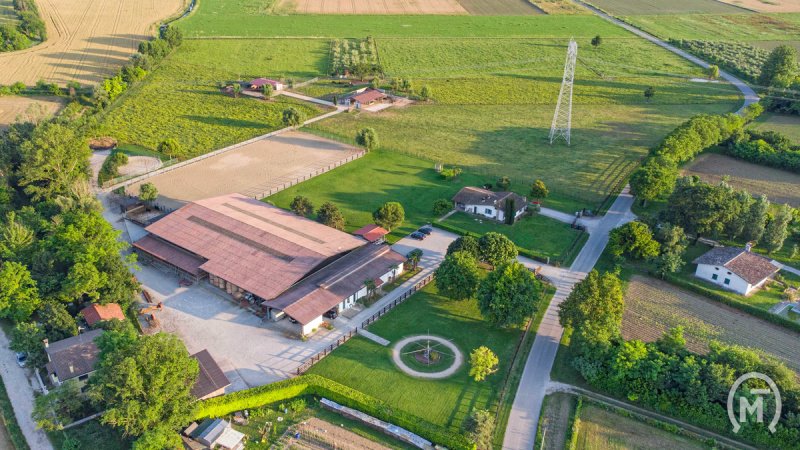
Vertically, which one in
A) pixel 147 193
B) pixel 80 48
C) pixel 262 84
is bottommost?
pixel 147 193

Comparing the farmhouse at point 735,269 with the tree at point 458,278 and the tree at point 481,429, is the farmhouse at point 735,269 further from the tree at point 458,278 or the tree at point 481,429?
the tree at point 481,429

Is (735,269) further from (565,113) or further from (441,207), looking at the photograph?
(565,113)

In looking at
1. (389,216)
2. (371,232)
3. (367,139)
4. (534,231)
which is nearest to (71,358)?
(371,232)

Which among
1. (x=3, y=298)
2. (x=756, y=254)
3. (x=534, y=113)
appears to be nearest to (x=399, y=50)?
(x=534, y=113)

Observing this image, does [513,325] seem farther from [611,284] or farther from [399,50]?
[399,50]

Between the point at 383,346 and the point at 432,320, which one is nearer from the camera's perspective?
the point at 383,346

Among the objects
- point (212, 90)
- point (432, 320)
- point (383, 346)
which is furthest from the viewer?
point (212, 90)

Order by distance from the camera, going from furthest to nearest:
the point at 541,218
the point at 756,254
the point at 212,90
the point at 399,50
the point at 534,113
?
1. the point at 399,50
2. the point at 212,90
3. the point at 534,113
4. the point at 541,218
5. the point at 756,254

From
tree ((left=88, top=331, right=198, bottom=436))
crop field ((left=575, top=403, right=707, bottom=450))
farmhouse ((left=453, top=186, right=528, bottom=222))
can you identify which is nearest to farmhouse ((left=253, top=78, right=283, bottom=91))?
farmhouse ((left=453, top=186, right=528, bottom=222))
